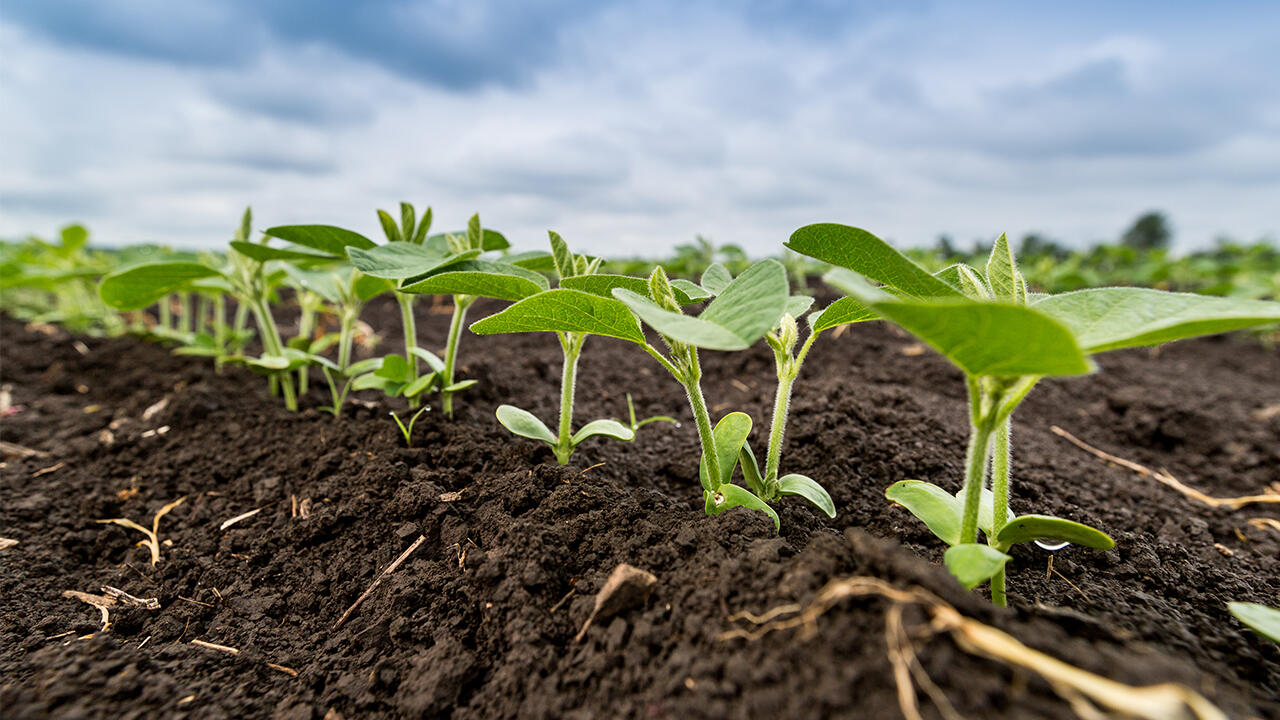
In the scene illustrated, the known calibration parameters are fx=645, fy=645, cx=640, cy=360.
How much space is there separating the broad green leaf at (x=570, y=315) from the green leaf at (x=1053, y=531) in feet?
2.50

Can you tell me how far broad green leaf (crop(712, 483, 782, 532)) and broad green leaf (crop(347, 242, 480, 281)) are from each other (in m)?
0.85

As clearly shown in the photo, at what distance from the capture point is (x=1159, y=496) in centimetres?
249

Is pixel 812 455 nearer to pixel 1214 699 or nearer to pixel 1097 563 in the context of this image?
pixel 1097 563

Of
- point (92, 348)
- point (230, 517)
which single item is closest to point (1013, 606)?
point (230, 517)

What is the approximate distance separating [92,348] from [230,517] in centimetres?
378

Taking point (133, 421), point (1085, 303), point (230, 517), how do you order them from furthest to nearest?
point (133, 421)
point (230, 517)
point (1085, 303)

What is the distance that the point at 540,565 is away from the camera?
4.39 feet

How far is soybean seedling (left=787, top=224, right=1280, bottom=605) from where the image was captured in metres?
0.84

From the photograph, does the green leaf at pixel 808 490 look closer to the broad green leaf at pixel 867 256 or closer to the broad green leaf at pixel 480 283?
the broad green leaf at pixel 867 256

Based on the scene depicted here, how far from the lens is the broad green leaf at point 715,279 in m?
1.44

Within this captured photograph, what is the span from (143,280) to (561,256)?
6.09ft

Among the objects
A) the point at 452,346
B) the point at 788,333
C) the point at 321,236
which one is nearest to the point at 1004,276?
the point at 788,333

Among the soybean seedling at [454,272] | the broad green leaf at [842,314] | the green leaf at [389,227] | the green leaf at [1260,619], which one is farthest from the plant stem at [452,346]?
the green leaf at [1260,619]

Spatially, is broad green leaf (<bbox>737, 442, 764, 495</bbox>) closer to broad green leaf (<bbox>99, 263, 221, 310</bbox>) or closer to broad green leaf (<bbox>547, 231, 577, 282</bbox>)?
broad green leaf (<bbox>547, 231, 577, 282</bbox>)
